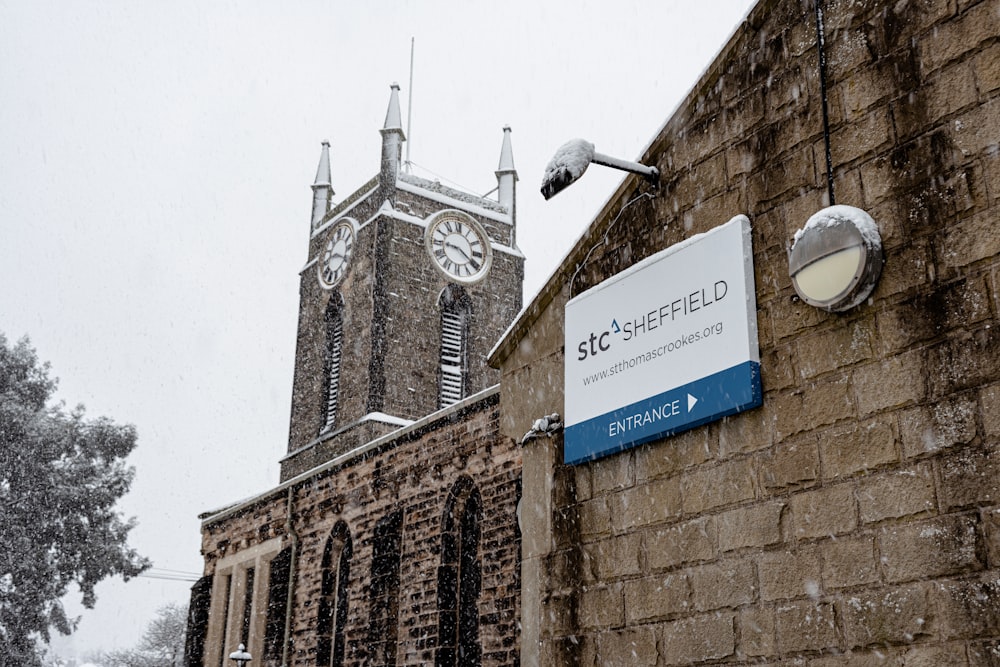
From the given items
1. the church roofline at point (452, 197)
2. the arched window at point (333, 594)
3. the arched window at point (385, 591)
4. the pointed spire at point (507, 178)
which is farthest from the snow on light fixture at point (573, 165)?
the pointed spire at point (507, 178)

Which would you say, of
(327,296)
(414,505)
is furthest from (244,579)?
(327,296)

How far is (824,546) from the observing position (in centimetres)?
494

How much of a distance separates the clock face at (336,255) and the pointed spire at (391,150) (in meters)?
1.71

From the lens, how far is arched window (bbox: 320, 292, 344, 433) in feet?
105

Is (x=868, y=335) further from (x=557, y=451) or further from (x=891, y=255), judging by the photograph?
(x=557, y=451)

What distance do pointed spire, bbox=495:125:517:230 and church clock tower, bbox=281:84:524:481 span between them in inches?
3.8

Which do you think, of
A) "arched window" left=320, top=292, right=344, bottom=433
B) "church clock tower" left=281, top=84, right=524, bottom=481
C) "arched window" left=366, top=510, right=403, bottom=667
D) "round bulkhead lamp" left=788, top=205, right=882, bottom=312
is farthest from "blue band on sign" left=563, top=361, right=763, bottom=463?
"arched window" left=320, top=292, right=344, bottom=433

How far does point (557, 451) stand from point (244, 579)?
18028 mm

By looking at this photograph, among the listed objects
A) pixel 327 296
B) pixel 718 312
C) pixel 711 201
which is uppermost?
pixel 327 296

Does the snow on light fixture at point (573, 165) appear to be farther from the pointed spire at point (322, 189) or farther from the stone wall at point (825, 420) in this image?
the pointed spire at point (322, 189)

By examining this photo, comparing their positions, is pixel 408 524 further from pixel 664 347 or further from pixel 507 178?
pixel 507 178

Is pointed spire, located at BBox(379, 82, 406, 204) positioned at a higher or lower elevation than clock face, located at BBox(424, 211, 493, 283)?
higher

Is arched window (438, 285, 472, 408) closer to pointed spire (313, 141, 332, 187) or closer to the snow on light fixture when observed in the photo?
pointed spire (313, 141, 332, 187)

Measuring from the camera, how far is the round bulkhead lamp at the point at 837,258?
4.94m
